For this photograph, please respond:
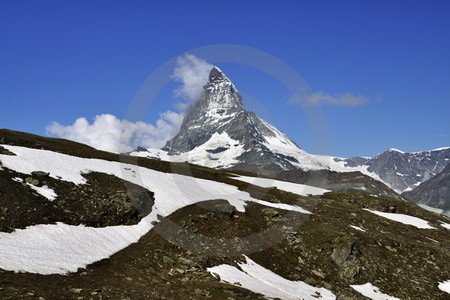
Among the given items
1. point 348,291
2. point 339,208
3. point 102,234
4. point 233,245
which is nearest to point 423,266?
point 348,291

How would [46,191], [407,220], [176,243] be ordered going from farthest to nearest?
[407,220] → [46,191] → [176,243]

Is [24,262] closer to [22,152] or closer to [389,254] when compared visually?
[22,152]

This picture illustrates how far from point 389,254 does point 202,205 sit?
95.8ft

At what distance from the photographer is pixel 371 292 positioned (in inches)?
1859

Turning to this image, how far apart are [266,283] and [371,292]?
15679mm

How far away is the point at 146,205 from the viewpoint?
51312 mm

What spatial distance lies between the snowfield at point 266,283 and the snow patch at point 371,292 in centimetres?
556

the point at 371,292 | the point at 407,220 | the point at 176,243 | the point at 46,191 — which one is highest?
the point at 46,191

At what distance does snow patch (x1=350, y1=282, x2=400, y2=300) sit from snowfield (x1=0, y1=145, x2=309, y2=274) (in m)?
20.7

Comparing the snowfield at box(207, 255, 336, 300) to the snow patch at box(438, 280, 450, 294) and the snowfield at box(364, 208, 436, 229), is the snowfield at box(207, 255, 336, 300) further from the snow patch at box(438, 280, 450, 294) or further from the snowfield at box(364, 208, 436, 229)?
the snowfield at box(364, 208, 436, 229)

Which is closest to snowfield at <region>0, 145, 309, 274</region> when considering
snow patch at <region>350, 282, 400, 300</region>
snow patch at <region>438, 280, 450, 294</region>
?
snow patch at <region>350, 282, 400, 300</region>

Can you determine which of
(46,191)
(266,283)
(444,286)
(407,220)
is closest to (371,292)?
(444,286)

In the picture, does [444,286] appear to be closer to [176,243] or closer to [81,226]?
[176,243]

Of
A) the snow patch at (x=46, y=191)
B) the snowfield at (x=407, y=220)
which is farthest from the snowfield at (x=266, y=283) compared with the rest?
the snowfield at (x=407, y=220)
